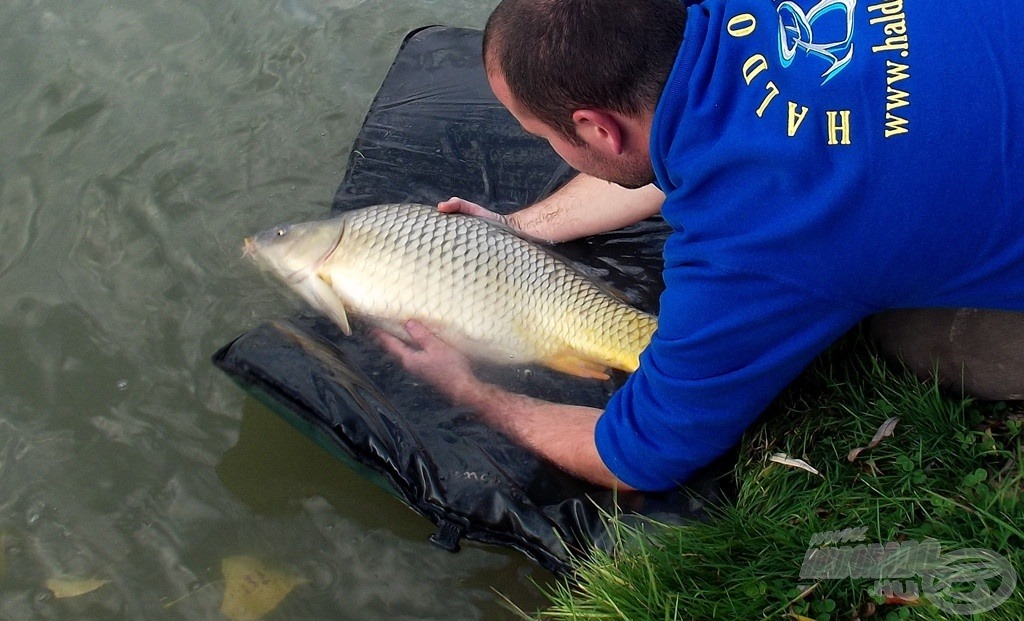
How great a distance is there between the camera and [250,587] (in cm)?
214

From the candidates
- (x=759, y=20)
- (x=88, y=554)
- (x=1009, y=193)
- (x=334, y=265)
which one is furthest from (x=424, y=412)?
(x=1009, y=193)

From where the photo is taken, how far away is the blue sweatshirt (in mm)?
1394

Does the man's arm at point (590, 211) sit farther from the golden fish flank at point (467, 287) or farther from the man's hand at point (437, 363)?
the man's hand at point (437, 363)

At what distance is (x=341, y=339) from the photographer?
2406 millimetres

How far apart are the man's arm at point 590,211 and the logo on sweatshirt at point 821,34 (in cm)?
110

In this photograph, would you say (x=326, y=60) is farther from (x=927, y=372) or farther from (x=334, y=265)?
(x=927, y=372)

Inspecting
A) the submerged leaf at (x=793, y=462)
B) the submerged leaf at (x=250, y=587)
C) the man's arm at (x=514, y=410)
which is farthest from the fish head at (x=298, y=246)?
the submerged leaf at (x=793, y=462)

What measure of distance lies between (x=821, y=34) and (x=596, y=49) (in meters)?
0.36

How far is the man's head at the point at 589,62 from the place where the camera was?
1.57 m

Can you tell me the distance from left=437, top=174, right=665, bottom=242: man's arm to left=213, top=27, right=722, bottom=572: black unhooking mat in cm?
4

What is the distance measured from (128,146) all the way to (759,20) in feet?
7.80

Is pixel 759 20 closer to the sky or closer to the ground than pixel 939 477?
closer to the sky

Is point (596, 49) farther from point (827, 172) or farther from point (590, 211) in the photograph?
point (590, 211)

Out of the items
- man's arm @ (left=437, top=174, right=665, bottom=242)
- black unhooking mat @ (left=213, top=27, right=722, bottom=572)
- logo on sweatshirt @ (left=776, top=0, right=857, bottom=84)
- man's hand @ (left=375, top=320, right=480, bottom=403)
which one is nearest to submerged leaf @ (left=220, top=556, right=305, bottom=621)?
black unhooking mat @ (left=213, top=27, right=722, bottom=572)
